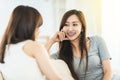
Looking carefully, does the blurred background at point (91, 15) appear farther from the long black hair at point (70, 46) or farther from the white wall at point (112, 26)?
the long black hair at point (70, 46)

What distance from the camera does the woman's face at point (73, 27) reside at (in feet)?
6.18

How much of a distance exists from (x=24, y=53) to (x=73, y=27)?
0.61 metres

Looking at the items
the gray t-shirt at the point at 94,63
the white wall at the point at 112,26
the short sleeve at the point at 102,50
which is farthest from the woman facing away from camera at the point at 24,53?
the white wall at the point at 112,26

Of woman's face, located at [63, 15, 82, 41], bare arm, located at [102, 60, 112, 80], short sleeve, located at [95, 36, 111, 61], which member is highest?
woman's face, located at [63, 15, 82, 41]

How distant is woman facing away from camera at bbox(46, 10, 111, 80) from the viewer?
1807 millimetres

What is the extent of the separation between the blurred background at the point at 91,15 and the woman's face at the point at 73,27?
0.80 metres

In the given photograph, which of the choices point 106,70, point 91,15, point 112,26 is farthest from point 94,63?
point 91,15

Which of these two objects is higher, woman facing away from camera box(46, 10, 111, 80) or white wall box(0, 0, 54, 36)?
white wall box(0, 0, 54, 36)

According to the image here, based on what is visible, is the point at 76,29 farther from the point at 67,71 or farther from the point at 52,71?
the point at 52,71

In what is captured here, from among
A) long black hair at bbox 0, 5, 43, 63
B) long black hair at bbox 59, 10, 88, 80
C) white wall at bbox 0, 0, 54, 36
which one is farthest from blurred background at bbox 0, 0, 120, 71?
long black hair at bbox 0, 5, 43, 63

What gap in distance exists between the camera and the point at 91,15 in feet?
9.21

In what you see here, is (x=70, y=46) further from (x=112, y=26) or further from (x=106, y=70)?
(x=112, y=26)

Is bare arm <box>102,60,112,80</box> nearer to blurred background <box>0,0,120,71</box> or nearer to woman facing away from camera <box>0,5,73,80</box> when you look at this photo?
woman facing away from camera <box>0,5,73,80</box>

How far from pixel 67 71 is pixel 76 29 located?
13.7 inches
